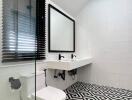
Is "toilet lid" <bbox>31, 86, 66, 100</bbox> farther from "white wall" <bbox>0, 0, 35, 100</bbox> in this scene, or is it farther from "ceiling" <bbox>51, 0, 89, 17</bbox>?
"ceiling" <bbox>51, 0, 89, 17</bbox>

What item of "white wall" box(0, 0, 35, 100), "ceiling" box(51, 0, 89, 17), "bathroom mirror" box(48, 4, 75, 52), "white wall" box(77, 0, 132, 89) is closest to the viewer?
"white wall" box(0, 0, 35, 100)

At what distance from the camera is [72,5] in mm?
3557

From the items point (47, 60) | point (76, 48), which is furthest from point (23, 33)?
point (76, 48)

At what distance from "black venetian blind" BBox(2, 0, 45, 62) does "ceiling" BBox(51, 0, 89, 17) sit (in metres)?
0.96

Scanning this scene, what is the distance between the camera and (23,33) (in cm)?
206

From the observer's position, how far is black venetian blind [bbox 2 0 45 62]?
1.75m

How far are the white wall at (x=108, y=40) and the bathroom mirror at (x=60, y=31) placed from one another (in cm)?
45

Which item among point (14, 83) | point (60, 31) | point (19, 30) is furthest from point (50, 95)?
point (60, 31)

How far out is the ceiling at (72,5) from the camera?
3102 mm

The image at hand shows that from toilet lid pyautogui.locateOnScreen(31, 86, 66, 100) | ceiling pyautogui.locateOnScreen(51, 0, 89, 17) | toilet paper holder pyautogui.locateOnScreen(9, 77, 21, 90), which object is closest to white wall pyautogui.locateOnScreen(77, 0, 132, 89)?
ceiling pyautogui.locateOnScreen(51, 0, 89, 17)

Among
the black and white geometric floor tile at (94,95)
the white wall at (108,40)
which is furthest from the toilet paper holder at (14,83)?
the white wall at (108,40)

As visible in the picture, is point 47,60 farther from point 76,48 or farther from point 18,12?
point 76,48

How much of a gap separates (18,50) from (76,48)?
2472 mm

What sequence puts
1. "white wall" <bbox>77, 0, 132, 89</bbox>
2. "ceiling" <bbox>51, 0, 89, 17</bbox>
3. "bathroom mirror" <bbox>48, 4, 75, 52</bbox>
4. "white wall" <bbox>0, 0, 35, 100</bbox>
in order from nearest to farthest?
"white wall" <bbox>0, 0, 35, 100</bbox>
"bathroom mirror" <bbox>48, 4, 75, 52</bbox>
"ceiling" <bbox>51, 0, 89, 17</bbox>
"white wall" <bbox>77, 0, 132, 89</bbox>
